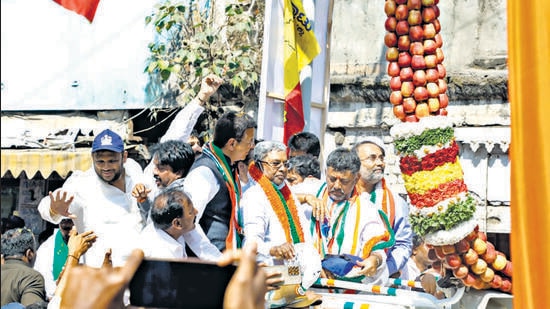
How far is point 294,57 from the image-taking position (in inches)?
241

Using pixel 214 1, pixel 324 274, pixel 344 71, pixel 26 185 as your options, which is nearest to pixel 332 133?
pixel 344 71

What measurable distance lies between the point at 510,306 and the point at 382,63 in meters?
5.15

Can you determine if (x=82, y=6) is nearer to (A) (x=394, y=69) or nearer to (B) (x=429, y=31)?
(A) (x=394, y=69)

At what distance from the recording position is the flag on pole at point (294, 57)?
6082 millimetres

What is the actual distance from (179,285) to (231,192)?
2.64 meters

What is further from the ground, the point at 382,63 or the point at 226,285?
the point at 382,63

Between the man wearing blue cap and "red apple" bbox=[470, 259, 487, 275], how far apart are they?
167 cm

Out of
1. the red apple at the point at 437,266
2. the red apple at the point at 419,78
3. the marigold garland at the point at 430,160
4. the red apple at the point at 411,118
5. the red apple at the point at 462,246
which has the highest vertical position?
the red apple at the point at 419,78

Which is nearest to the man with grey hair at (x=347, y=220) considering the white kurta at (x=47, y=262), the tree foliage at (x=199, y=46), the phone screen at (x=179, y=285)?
the white kurta at (x=47, y=262)

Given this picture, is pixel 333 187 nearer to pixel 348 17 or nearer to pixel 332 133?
pixel 332 133

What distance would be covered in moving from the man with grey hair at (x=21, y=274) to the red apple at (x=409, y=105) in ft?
7.29

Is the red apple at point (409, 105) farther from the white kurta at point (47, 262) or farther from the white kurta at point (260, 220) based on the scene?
the white kurta at point (47, 262)

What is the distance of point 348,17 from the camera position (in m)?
9.26

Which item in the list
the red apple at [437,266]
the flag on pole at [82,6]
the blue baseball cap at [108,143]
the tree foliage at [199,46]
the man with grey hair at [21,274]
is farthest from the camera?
the tree foliage at [199,46]
